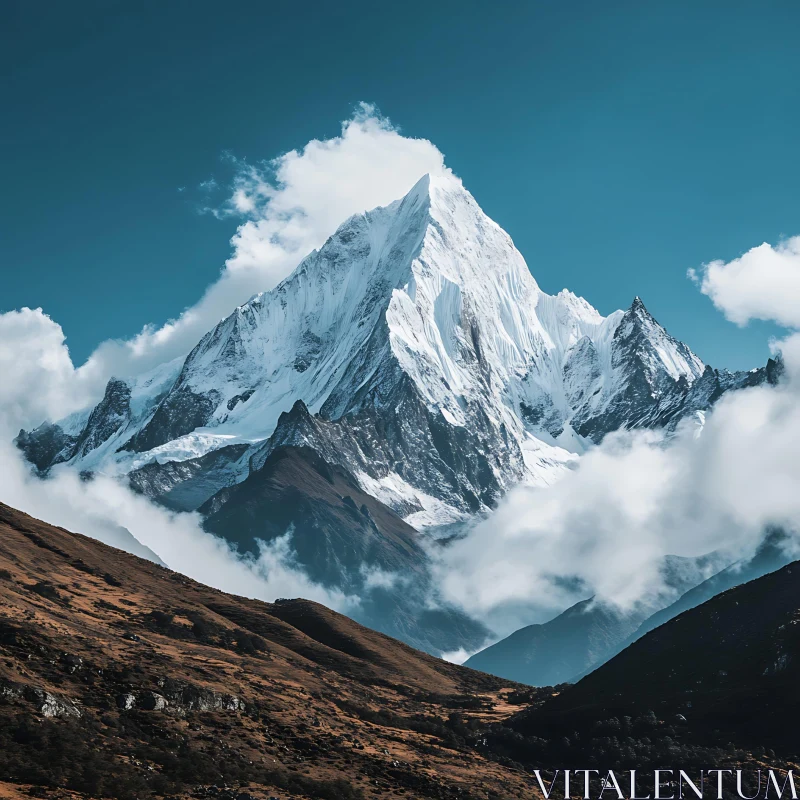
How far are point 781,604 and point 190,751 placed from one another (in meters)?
82.8

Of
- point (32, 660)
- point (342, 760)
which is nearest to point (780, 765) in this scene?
point (342, 760)

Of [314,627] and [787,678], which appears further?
[314,627]

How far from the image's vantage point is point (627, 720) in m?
121

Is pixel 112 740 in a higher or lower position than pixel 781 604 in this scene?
lower

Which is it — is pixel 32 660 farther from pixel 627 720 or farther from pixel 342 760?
pixel 627 720

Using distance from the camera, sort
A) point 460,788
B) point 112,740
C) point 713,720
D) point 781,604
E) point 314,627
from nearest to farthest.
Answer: point 112,740, point 460,788, point 713,720, point 781,604, point 314,627

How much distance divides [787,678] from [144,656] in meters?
70.9

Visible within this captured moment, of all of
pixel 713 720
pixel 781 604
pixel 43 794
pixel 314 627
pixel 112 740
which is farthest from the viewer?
pixel 314 627

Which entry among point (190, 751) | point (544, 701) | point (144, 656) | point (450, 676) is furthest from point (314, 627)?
point (190, 751)

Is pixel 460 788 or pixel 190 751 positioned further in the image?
pixel 460 788

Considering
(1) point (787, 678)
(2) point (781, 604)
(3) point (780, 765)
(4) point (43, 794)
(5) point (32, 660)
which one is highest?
(2) point (781, 604)

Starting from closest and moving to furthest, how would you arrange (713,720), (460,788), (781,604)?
(460,788), (713,720), (781,604)

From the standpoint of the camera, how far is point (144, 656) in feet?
392

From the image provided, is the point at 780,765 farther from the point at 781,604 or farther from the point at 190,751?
the point at 190,751
